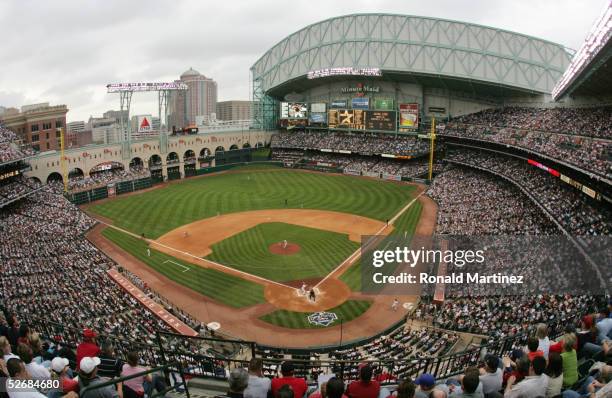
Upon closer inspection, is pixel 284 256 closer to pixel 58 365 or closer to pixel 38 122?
pixel 58 365

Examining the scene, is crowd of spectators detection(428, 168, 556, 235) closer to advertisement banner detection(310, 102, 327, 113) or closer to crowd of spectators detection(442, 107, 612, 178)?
crowd of spectators detection(442, 107, 612, 178)

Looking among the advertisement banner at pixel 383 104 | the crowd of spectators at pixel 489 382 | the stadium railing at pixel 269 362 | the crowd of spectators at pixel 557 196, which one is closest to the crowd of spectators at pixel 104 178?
the advertisement banner at pixel 383 104

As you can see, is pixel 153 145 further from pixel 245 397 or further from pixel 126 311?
pixel 245 397

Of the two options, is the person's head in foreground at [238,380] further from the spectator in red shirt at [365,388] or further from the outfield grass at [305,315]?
the outfield grass at [305,315]

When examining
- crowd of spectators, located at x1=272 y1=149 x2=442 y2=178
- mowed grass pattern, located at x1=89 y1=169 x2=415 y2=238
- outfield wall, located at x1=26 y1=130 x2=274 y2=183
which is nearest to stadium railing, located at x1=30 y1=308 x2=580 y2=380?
mowed grass pattern, located at x1=89 y1=169 x2=415 y2=238

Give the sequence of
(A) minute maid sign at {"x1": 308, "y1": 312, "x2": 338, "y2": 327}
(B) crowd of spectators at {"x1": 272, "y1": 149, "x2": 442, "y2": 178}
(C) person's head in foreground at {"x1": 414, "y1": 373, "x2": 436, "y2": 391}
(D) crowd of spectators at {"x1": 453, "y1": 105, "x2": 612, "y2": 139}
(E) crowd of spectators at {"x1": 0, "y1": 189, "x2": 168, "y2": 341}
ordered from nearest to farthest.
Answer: (C) person's head in foreground at {"x1": 414, "y1": 373, "x2": 436, "y2": 391} → (E) crowd of spectators at {"x1": 0, "y1": 189, "x2": 168, "y2": 341} → (A) minute maid sign at {"x1": 308, "y1": 312, "x2": 338, "y2": 327} → (D) crowd of spectators at {"x1": 453, "y1": 105, "x2": 612, "y2": 139} → (B) crowd of spectators at {"x1": 272, "y1": 149, "x2": 442, "y2": 178}
